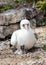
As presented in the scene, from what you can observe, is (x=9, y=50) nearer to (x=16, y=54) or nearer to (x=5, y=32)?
(x=16, y=54)

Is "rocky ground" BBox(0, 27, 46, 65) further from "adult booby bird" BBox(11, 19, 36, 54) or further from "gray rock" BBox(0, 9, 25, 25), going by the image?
"gray rock" BBox(0, 9, 25, 25)

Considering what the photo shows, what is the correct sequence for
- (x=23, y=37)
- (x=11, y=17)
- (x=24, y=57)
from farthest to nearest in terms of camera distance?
(x=11, y=17)
(x=23, y=37)
(x=24, y=57)

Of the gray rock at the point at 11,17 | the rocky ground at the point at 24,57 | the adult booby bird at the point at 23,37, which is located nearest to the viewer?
the rocky ground at the point at 24,57

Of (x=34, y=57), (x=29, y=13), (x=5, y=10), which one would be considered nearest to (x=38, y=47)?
(x=34, y=57)

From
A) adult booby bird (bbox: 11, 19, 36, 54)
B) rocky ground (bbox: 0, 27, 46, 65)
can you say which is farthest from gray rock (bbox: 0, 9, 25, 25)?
adult booby bird (bbox: 11, 19, 36, 54)

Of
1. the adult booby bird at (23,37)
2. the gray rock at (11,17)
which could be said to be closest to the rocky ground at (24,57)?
the adult booby bird at (23,37)

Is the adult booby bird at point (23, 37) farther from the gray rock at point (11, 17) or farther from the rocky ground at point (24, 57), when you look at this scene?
the gray rock at point (11, 17)

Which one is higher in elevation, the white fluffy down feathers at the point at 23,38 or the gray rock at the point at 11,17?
the white fluffy down feathers at the point at 23,38

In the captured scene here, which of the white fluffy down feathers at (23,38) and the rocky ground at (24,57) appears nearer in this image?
the rocky ground at (24,57)

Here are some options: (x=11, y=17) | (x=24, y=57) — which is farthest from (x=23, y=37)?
(x=11, y=17)

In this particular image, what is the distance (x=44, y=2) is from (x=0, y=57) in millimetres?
5083

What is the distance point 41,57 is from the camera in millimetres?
6633

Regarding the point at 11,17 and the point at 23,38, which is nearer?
the point at 23,38

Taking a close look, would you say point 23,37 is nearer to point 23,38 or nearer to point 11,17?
point 23,38
